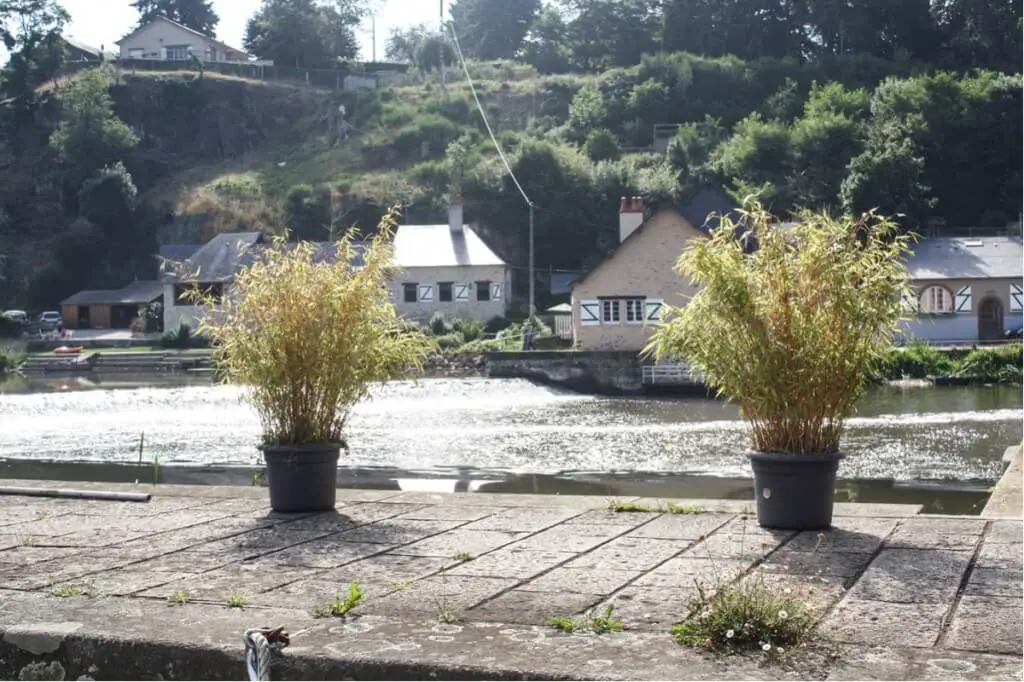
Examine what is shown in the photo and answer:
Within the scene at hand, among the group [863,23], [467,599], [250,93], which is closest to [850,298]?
[467,599]

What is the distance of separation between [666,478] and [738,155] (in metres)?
51.7

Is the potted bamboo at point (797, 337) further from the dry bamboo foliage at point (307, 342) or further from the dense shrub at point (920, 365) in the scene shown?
the dense shrub at point (920, 365)

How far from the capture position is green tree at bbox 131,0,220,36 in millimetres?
110500

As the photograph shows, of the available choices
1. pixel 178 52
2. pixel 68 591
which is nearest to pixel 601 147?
pixel 178 52

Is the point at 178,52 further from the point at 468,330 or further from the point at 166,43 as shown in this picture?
the point at 468,330

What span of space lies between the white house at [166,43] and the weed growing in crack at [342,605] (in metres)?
103

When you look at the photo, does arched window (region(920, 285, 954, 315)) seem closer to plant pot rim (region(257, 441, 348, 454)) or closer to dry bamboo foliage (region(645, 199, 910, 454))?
dry bamboo foliage (region(645, 199, 910, 454))

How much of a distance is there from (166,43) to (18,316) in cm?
4749

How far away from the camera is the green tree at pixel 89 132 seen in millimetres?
80625

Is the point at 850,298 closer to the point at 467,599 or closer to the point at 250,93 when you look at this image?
the point at 467,599

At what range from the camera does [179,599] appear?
557 centimetres

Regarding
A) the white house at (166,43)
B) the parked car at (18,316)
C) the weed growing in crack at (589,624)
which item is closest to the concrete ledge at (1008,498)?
the weed growing in crack at (589,624)

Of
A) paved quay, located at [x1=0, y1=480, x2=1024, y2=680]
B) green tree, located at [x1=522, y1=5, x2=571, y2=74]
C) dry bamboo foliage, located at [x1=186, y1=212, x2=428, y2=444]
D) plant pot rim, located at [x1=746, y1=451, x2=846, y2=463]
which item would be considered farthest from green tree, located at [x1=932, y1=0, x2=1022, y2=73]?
paved quay, located at [x1=0, y1=480, x2=1024, y2=680]

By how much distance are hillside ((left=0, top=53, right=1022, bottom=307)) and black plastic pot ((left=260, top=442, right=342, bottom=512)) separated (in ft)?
162
